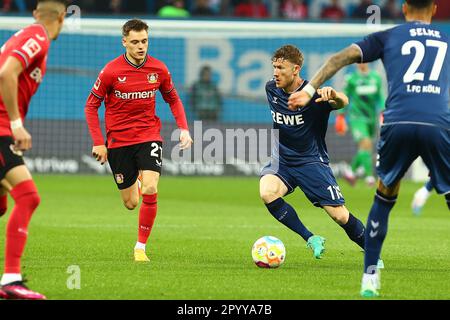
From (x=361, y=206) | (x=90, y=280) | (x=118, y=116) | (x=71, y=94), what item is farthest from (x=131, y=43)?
(x=71, y=94)

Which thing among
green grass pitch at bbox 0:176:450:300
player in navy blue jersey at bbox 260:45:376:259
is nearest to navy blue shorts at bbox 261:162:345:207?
player in navy blue jersey at bbox 260:45:376:259

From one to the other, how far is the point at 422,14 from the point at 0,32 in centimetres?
1678

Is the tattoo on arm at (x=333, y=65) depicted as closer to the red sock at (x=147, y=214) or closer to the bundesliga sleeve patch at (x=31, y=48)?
the bundesliga sleeve patch at (x=31, y=48)

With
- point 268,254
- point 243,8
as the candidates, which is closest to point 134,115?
point 268,254

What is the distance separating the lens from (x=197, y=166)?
23.6 m

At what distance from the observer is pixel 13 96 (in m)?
7.17

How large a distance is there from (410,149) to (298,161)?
3.09m

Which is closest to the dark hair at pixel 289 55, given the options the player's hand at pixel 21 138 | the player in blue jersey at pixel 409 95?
the player in blue jersey at pixel 409 95

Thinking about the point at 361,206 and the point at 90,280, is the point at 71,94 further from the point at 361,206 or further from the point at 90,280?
the point at 90,280

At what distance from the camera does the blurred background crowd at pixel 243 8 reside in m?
24.5

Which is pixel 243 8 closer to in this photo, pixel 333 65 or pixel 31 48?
pixel 333 65

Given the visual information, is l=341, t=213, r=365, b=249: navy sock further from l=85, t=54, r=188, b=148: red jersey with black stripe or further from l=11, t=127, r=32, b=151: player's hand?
l=11, t=127, r=32, b=151: player's hand

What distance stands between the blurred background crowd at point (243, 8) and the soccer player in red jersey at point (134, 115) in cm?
1265

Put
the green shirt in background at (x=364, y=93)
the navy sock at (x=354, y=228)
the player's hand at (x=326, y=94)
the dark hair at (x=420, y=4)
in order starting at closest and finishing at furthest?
the dark hair at (x=420, y=4) < the player's hand at (x=326, y=94) < the navy sock at (x=354, y=228) < the green shirt in background at (x=364, y=93)
